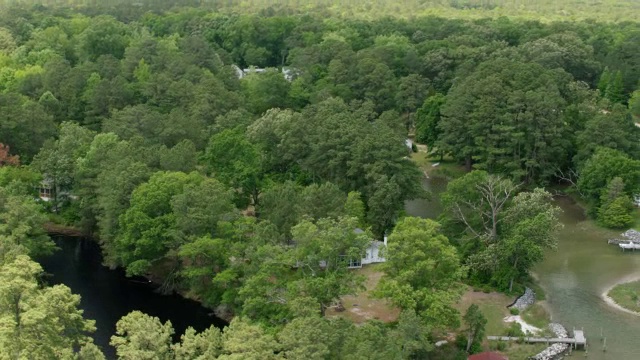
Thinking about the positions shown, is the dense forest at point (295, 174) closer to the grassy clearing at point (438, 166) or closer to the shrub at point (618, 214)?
the shrub at point (618, 214)

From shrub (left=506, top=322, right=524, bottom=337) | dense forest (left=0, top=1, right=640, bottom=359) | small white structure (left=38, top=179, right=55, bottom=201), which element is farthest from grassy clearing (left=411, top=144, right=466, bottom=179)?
small white structure (left=38, top=179, right=55, bottom=201)

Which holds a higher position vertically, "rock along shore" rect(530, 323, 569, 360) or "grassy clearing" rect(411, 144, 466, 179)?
"rock along shore" rect(530, 323, 569, 360)

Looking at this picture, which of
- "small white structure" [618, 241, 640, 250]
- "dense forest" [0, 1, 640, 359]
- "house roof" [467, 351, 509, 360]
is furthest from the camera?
"small white structure" [618, 241, 640, 250]

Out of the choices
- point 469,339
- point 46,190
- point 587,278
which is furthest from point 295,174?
point 469,339

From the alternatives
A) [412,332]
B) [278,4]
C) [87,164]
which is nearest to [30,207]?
Answer: [87,164]

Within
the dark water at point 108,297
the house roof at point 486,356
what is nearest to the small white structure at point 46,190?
the dark water at point 108,297

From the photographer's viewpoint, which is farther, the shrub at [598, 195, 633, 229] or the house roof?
the shrub at [598, 195, 633, 229]

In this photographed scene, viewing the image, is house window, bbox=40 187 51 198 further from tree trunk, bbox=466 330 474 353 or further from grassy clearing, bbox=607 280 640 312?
grassy clearing, bbox=607 280 640 312
